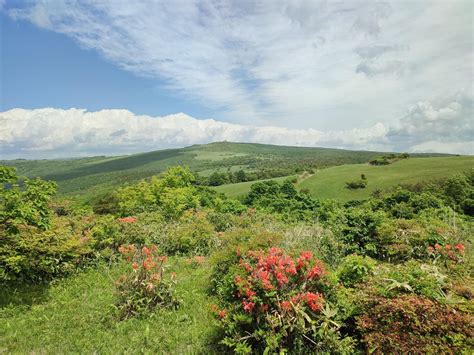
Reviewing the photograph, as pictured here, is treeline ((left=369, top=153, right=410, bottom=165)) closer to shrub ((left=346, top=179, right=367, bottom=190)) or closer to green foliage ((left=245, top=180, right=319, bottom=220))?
shrub ((left=346, top=179, right=367, bottom=190))

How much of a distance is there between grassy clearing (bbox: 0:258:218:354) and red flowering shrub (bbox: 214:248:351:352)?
1086 millimetres

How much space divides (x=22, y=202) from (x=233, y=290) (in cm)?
508

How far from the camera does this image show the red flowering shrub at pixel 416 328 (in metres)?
3.81

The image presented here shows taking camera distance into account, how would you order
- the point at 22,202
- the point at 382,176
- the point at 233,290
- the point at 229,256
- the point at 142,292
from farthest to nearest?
the point at 382,176
the point at 229,256
the point at 142,292
the point at 22,202
the point at 233,290

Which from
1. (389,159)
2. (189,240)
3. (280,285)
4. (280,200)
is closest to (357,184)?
(389,159)

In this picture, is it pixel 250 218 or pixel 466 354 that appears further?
pixel 250 218

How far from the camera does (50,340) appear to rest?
18.7 ft

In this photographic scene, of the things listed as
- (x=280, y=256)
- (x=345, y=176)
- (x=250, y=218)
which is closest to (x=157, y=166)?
(x=345, y=176)

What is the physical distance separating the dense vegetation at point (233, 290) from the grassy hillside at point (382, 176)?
3682 cm

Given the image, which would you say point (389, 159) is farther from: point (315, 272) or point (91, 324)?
point (91, 324)

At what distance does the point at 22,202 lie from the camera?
635 centimetres

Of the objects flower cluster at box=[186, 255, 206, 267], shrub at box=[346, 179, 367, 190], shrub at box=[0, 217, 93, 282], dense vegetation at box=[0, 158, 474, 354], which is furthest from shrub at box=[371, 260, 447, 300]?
shrub at box=[346, 179, 367, 190]

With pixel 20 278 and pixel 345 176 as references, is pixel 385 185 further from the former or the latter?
pixel 20 278

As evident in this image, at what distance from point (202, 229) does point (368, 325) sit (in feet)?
31.8
